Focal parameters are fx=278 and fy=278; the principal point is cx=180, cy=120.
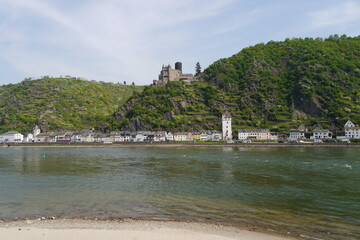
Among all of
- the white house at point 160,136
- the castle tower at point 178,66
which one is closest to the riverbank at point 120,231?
the white house at point 160,136

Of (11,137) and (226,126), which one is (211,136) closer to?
(226,126)

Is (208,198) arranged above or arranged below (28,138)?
below

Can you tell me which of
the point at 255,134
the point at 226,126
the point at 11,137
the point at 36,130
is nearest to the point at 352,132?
the point at 255,134

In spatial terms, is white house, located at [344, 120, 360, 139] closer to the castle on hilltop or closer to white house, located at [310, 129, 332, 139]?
white house, located at [310, 129, 332, 139]

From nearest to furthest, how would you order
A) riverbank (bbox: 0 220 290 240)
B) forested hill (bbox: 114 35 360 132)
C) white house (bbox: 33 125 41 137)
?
riverbank (bbox: 0 220 290 240)
forested hill (bbox: 114 35 360 132)
white house (bbox: 33 125 41 137)

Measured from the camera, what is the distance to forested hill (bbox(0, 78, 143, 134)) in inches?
5153

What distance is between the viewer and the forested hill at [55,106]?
429 ft

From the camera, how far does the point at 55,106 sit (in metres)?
143

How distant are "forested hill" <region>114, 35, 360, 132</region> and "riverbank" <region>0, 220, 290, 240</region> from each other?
92.1 metres

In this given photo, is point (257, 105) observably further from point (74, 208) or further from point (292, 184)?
point (74, 208)

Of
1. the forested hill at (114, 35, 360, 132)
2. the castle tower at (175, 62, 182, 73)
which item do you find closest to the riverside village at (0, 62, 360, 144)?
the forested hill at (114, 35, 360, 132)

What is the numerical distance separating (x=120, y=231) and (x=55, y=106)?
14505 cm

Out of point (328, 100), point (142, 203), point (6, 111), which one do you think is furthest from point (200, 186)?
point (6, 111)

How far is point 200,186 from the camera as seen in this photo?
2323cm
